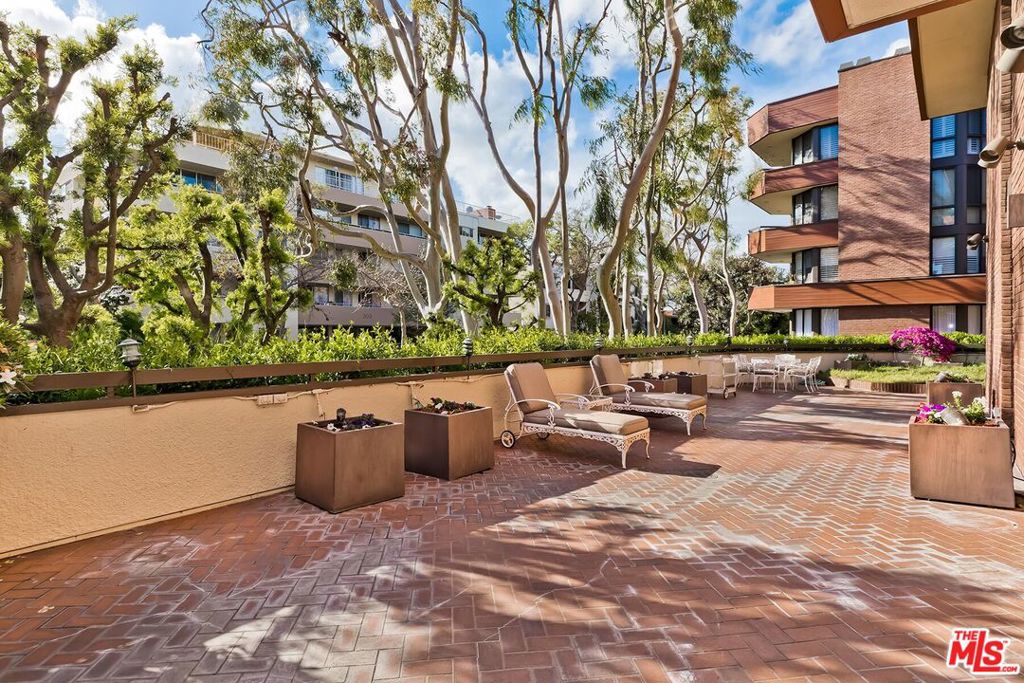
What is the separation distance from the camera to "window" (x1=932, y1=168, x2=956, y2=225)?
62.2ft

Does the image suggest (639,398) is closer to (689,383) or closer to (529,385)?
(529,385)

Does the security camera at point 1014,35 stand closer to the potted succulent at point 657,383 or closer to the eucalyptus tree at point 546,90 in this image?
the potted succulent at point 657,383

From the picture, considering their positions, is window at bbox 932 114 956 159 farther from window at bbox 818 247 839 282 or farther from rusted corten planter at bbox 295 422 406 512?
rusted corten planter at bbox 295 422 406 512

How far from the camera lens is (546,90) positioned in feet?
40.7

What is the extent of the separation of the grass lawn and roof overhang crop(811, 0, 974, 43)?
12725mm

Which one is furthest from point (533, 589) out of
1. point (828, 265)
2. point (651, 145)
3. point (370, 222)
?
point (370, 222)

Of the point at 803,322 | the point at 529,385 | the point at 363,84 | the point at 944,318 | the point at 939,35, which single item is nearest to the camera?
the point at 939,35

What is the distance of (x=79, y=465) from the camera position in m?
4.02

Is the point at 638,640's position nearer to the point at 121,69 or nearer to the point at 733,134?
the point at 121,69

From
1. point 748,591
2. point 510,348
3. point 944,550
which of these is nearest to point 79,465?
point 748,591

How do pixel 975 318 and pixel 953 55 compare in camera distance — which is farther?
pixel 975 318

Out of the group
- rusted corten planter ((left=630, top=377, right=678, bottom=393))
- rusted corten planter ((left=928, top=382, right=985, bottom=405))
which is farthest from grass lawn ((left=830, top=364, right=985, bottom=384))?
rusted corten planter ((left=630, top=377, right=678, bottom=393))

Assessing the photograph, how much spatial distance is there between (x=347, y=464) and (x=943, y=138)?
23.8 meters

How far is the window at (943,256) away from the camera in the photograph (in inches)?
743
